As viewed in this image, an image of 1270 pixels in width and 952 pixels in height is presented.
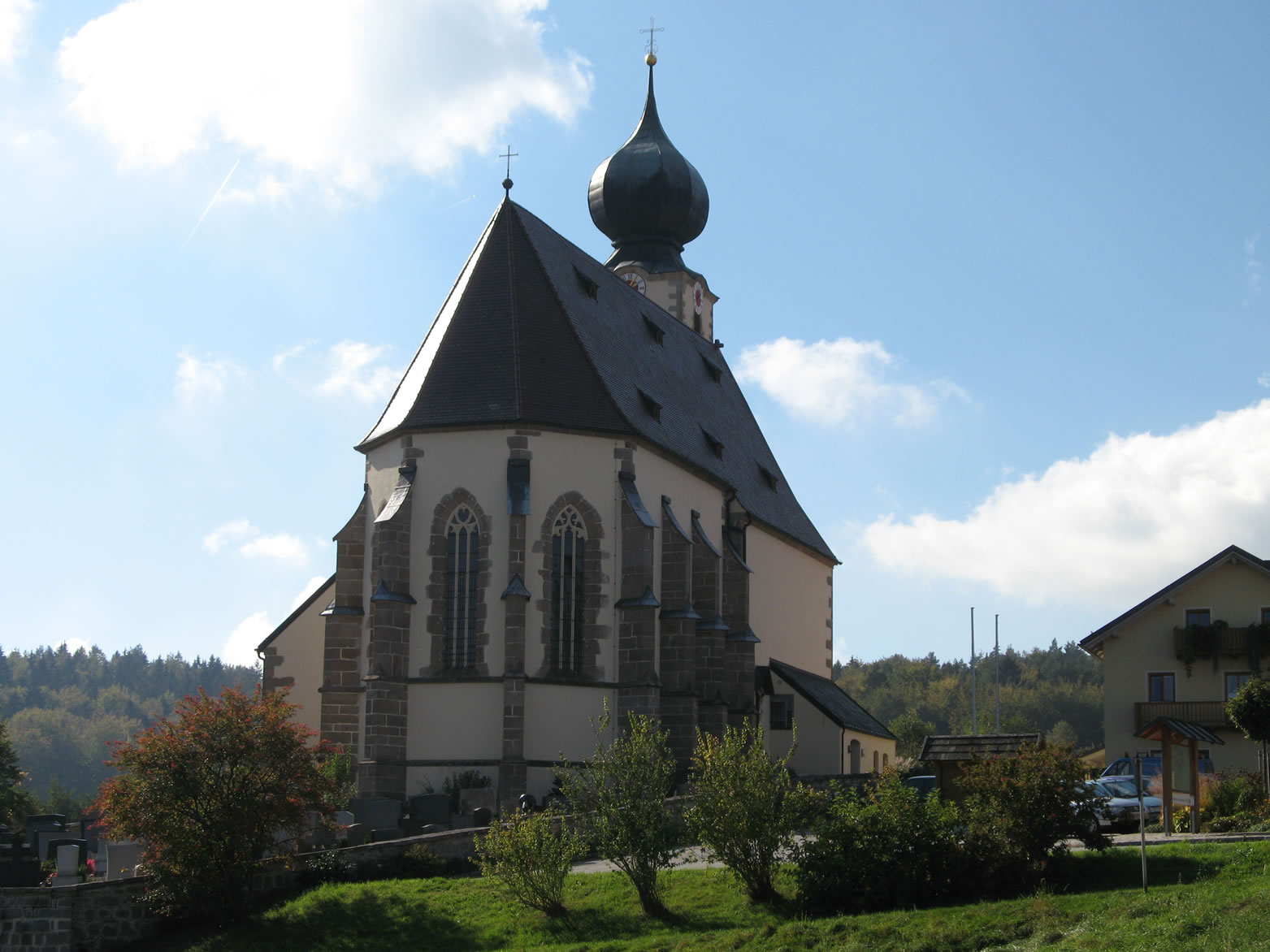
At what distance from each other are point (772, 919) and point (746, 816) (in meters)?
1.63

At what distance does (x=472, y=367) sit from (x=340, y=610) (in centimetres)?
561

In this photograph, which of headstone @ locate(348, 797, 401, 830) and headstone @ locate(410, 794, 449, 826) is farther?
headstone @ locate(410, 794, 449, 826)

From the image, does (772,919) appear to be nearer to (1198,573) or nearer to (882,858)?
(882,858)

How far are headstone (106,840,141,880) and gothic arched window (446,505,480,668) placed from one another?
8.69 meters

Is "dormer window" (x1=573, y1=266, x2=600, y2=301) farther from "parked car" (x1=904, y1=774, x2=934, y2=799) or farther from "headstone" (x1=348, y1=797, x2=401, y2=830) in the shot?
"headstone" (x1=348, y1=797, x2=401, y2=830)

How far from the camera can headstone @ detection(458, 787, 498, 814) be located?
28.2 m

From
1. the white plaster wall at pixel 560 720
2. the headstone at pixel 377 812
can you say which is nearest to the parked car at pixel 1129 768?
the white plaster wall at pixel 560 720

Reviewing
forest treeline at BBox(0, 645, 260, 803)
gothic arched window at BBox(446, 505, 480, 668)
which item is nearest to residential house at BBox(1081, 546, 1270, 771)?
gothic arched window at BBox(446, 505, 480, 668)

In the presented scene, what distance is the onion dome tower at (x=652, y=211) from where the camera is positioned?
48719 millimetres

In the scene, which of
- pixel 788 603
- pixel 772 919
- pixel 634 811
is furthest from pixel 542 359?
pixel 772 919

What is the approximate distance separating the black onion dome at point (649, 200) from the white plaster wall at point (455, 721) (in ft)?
71.8

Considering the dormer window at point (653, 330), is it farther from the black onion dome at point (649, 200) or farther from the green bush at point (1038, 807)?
the green bush at point (1038, 807)

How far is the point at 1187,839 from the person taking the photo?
68.4 ft

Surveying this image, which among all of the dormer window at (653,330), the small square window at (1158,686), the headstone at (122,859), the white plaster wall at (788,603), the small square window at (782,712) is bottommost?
the headstone at (122,859)
